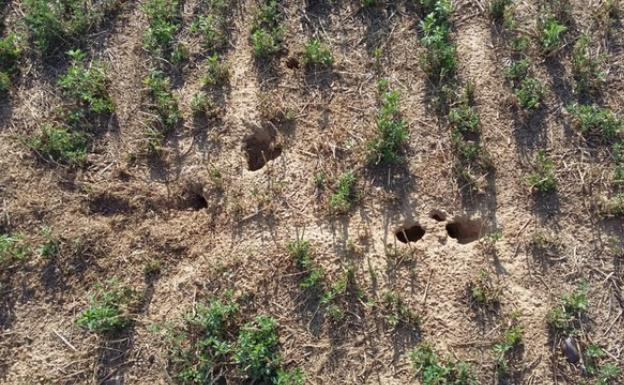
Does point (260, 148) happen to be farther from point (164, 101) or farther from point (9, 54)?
point (9, 54)

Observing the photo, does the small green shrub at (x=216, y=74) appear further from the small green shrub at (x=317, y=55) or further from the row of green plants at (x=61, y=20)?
the row of green plants at (x=61, y=20)

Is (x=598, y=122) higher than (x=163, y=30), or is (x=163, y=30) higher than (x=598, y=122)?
(x=163, y=30)

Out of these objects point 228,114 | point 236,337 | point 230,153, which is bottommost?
point 236,337

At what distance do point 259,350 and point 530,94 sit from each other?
8.31 ft

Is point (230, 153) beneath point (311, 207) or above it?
above

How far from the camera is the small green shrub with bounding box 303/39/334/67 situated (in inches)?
170

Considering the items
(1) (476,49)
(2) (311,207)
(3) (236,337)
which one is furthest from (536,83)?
(3) (236,337)

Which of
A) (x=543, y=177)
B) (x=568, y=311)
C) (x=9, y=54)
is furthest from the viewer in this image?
(x=9, y=54)

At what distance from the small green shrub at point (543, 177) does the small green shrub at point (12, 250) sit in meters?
3.47

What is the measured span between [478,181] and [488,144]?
11.7 inches

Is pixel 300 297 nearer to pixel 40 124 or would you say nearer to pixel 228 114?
pixel 228 114

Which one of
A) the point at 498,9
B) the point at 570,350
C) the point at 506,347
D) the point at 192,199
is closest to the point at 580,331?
the point at 570,350

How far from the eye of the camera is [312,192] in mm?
4023

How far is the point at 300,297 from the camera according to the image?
3.81 metres
